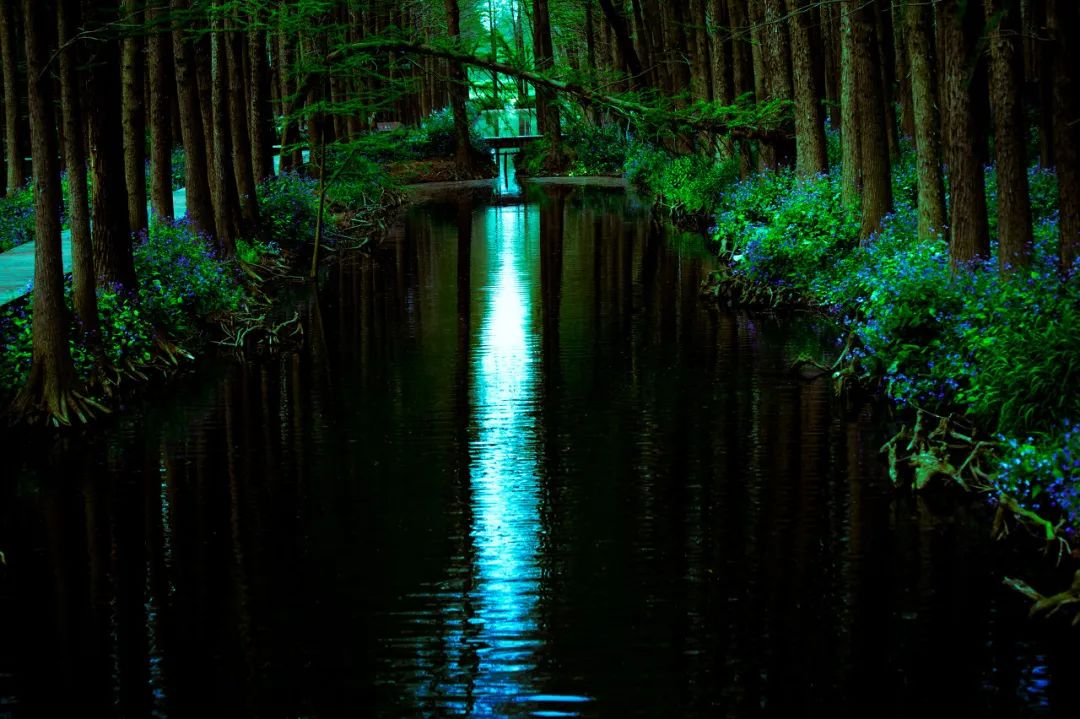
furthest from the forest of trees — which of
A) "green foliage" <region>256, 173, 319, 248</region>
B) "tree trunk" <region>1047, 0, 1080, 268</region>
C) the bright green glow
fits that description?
the bright green glow

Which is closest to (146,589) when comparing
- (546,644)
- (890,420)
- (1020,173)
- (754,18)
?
(546,644)

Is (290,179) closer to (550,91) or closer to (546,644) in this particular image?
(550,91)

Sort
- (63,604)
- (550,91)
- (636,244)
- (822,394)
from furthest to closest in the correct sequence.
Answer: (636,244), (550,91), (822,394), (63,604)

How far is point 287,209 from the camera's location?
104 feet

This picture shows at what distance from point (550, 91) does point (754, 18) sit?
16174 millimetres

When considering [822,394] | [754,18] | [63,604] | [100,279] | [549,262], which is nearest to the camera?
[63,604]

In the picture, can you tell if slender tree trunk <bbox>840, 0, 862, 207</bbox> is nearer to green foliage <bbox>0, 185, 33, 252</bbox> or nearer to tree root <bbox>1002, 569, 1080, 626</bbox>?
tree root <bbox>1002, 569, 1080, 626</bbox>

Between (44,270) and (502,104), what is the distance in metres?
10.0

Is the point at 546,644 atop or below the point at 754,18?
below

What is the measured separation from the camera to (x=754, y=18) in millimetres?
35469

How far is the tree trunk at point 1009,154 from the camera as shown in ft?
46.5

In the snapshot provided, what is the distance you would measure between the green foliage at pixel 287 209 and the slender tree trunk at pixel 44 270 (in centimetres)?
1342

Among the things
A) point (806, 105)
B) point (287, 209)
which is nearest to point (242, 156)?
point (287, 209)

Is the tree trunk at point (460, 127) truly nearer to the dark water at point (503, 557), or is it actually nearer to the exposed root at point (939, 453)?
the dark water at point (503, 557)
